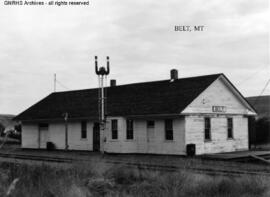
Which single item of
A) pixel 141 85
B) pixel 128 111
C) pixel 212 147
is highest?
pixel 141 85

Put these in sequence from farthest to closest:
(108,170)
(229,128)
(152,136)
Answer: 1. (229,128)
2. (152,136)
3. (108,170)

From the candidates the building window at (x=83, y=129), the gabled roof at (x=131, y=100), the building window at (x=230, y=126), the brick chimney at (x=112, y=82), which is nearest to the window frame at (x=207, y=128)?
the gabled roof at (x=131, y=100)

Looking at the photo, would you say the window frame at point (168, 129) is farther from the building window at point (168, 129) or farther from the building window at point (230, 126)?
the building window at point (230, 126)

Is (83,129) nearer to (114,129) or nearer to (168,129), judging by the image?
(114,129)

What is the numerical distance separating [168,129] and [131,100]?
478 cm

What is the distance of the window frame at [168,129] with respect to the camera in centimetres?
2727

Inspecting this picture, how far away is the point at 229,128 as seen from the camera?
30.2 metres

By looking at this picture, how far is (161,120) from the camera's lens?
27.7 meters

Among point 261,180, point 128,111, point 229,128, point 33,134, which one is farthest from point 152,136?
point 261,180

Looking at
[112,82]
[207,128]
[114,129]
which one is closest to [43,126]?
[112,82]

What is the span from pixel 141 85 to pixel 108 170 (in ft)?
67.6

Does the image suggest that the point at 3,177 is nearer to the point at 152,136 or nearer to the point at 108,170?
the point at 108,170

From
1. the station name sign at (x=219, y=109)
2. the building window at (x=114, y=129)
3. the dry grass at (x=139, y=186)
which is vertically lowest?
the dry grass at (x=139, y=186)

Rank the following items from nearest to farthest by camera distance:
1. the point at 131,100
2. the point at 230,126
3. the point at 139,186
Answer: the point at 139,186 → the point at 230,126 → the point at 131,100
